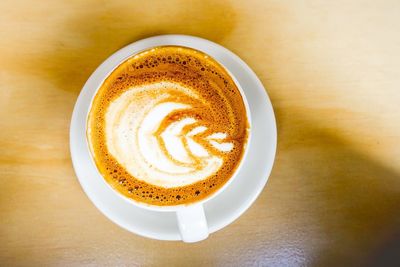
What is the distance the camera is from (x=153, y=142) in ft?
2.89

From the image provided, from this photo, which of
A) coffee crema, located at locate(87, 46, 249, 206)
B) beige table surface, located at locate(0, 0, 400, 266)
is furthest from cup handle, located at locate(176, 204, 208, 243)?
beige table surface, located at locate(0, 0, 400, 266)

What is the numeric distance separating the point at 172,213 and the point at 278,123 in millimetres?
355

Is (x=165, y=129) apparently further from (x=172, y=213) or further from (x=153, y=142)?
(x=172, y=213)

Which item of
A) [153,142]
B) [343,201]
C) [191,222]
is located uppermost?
[153,142]

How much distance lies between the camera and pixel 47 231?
1.03m

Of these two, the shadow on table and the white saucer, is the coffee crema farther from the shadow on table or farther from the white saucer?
the shadow on table

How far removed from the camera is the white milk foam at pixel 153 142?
2.90 feet

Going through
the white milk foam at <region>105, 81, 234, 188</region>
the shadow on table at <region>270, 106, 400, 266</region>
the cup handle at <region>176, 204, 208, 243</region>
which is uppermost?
the white milk foam at <region>105, 81, 234, 188</region>

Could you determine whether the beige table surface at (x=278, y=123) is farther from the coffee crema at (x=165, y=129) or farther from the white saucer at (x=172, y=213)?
the coffee crema at (x=165, y=129)

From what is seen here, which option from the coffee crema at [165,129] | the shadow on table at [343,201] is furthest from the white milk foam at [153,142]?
the shadow on table at [343,201]

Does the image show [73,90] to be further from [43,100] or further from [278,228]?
[278,228]

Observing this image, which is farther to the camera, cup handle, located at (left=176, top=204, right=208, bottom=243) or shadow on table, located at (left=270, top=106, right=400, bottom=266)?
shadow on table, located at (left=270, top=106, right=400, bottom=266)

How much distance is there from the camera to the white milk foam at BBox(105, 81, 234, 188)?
883mm

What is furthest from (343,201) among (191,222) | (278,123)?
(191,222)
